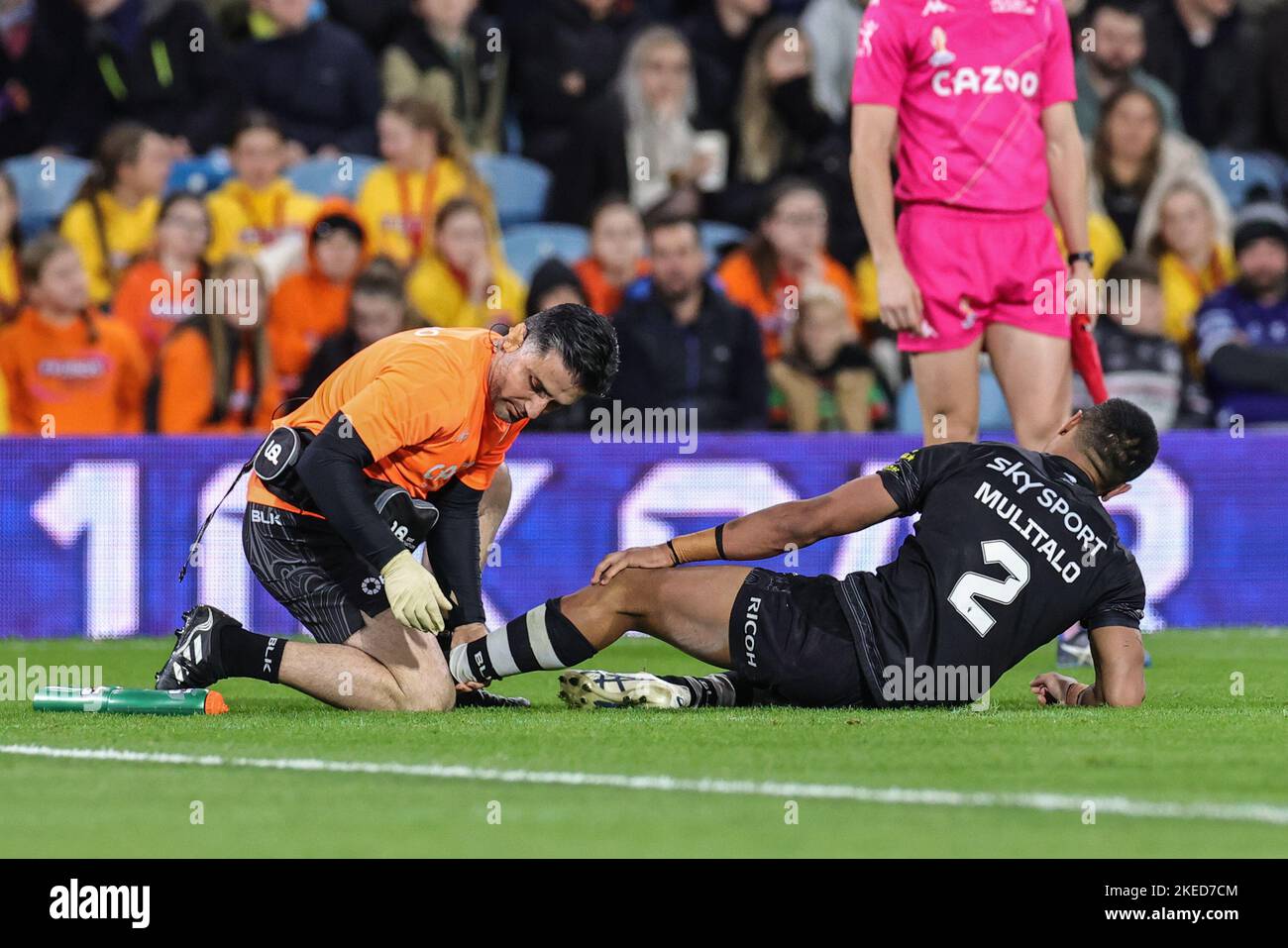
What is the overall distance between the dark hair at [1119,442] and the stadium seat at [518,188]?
7.21 m

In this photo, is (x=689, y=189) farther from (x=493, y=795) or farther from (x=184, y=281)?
(x=493, y=795)

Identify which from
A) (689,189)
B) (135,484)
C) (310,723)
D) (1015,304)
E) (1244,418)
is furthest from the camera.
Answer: (689,189)

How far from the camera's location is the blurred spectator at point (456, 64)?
12938 millimetres

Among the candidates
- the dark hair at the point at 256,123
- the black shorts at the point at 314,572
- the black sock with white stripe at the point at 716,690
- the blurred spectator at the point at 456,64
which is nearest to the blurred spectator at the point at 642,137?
the blurred spectator at the point at 456,64

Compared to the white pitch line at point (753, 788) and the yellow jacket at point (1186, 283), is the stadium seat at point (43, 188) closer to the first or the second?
the yellow jacket at point (1186, 283)

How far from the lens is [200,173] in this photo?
12.7 metres

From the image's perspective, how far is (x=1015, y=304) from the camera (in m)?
7.75

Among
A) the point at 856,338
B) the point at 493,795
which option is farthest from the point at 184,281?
the point at 493,795

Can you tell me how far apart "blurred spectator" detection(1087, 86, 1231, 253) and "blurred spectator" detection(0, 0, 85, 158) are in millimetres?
6659

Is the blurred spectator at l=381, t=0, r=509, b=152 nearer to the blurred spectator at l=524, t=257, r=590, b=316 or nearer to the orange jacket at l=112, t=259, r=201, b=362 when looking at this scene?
the blurred spectator at l=524, t=257, r=590, b=316

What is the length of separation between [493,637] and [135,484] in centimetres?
427

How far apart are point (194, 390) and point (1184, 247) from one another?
6.15 meters

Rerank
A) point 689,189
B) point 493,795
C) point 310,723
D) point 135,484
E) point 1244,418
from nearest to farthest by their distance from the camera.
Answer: point 493,795 < point 310,723 < point 135,484 < point 1244,418 < point 689,189

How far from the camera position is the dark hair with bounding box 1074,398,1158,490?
6328 millimetres
